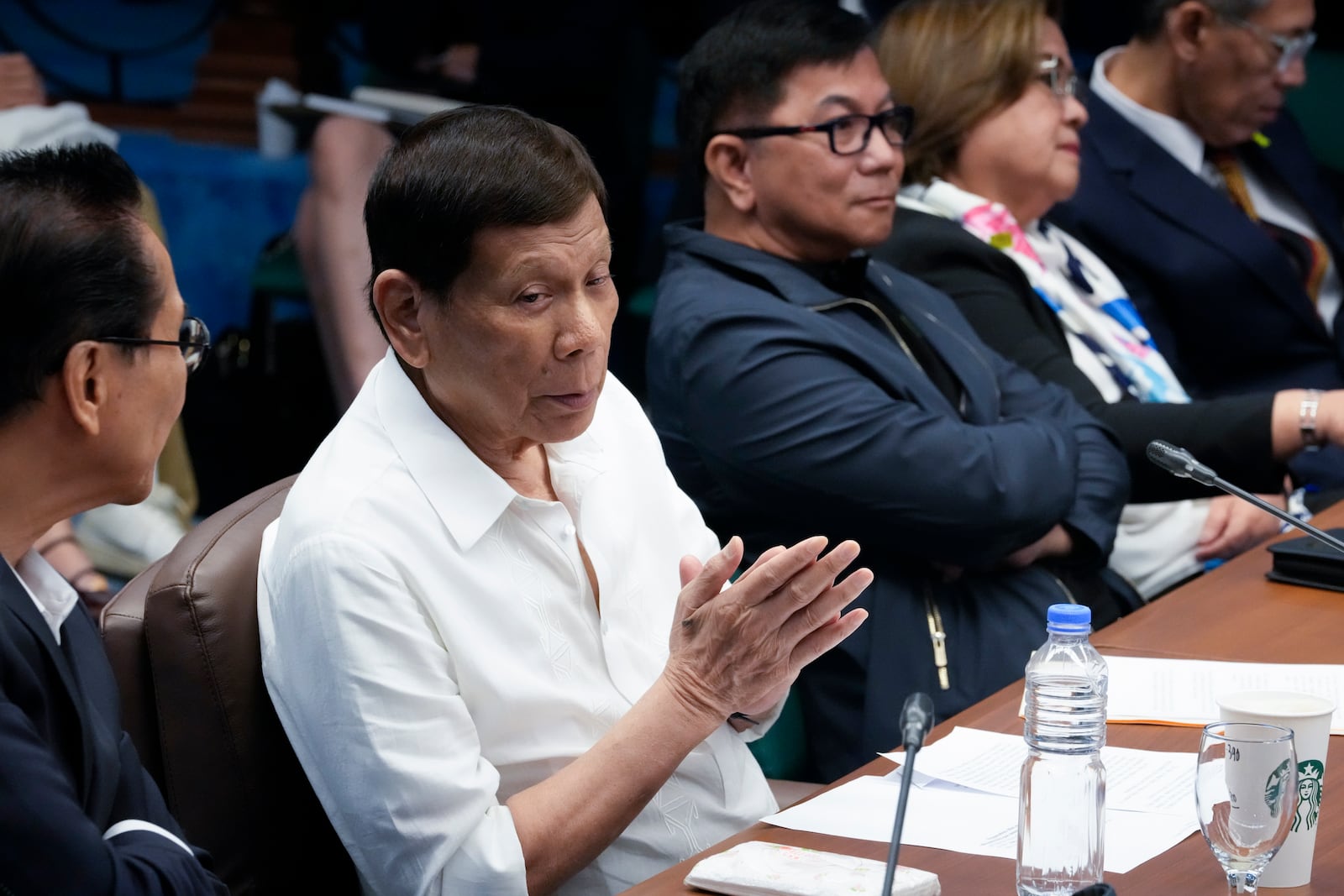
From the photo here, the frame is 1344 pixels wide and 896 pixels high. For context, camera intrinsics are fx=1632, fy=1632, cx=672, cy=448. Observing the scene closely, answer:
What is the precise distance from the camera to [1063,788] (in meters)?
1.28

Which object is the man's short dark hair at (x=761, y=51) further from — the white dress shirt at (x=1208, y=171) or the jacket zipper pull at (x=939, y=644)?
the white dress shirt at (x=1208, y=171)

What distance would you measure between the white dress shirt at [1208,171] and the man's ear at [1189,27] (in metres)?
0.14

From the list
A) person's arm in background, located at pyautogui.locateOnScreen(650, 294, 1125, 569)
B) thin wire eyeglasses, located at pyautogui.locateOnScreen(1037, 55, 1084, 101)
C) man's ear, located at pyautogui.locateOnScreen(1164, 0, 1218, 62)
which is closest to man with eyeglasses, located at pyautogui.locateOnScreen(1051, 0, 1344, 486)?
man's ear, located at pyautogui.locateOnScreen(1164, 0, 1218, 62)

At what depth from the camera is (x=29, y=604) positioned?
127 cm

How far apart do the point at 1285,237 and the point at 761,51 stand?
5.56ft

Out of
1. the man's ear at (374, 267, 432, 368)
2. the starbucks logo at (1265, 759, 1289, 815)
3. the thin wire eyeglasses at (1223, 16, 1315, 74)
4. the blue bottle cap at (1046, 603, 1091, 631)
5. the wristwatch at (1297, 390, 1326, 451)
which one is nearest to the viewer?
the starbucks logo at (1265, 759, 1289, 815)

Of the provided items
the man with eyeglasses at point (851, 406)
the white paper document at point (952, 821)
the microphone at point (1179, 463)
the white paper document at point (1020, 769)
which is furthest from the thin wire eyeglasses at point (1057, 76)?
the white paper document at point (952, 821)

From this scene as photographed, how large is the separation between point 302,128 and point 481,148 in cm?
308

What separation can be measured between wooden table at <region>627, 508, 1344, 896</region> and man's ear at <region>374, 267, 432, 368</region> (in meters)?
0.55

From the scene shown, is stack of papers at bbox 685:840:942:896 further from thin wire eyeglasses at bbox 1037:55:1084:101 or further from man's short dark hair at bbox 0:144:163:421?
thin wire eyeglasses at bbox 1037:55:1084:101

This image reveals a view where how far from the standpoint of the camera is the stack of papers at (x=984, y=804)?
136 cm

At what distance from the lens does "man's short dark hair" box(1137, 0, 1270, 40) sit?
3.45m

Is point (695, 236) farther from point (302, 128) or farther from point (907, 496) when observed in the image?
point (302, 128)

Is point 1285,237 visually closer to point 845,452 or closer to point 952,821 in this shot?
point 845,452
